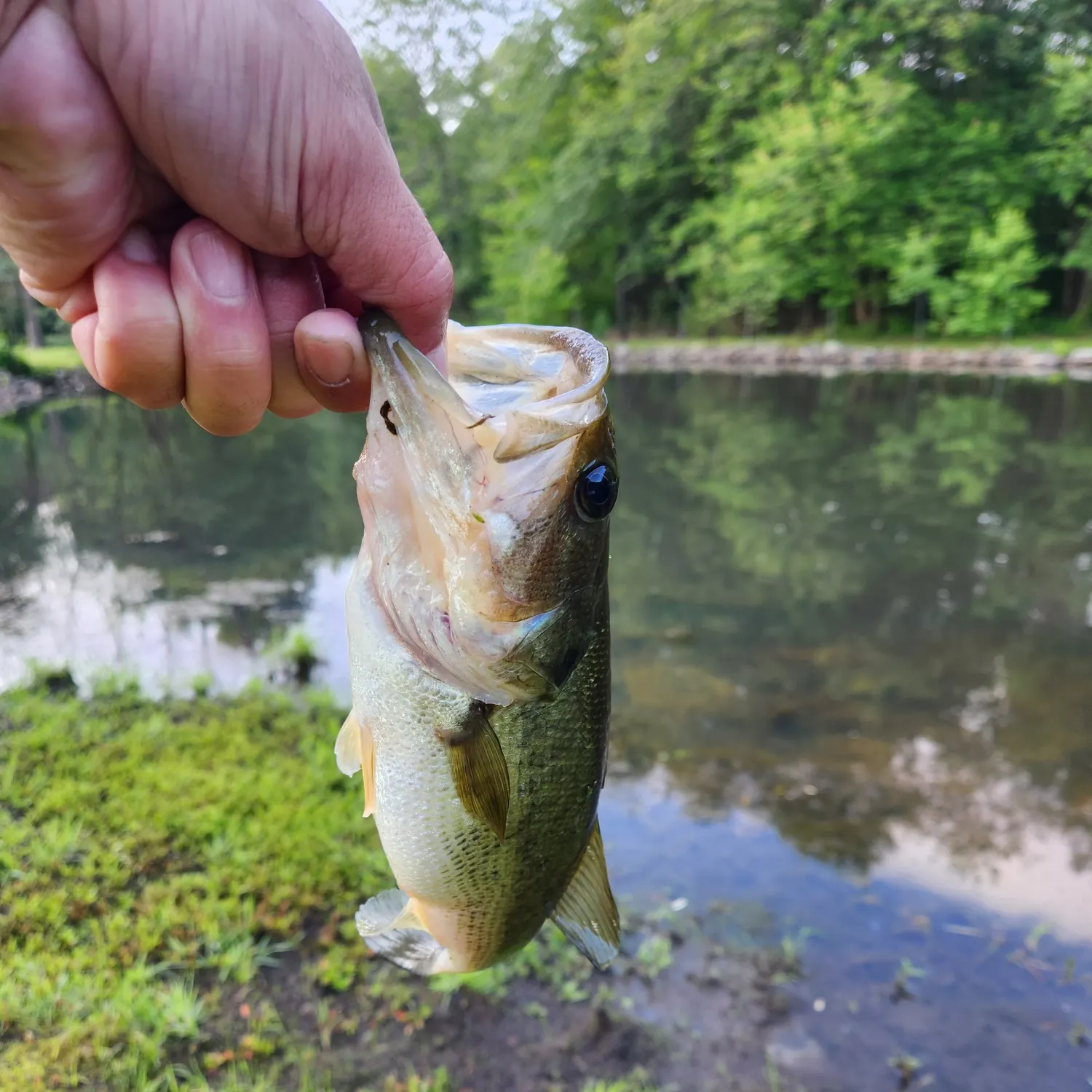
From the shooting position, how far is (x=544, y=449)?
4.50ft

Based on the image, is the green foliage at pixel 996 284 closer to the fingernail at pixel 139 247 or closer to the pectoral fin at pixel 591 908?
the pectoral fin at pixel 591 908

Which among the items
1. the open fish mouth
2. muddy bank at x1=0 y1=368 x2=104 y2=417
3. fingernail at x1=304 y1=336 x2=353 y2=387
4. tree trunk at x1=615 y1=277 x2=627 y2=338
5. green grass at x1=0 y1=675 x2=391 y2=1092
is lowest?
green grass at x1=0 y1=675 x2=391 y2=1092

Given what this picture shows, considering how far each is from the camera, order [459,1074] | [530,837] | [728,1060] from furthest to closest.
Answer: [728,1060] → [459,1074] → [530,837]

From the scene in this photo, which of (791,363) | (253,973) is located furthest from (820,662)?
(791,363)

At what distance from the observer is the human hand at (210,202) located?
3.74 ft

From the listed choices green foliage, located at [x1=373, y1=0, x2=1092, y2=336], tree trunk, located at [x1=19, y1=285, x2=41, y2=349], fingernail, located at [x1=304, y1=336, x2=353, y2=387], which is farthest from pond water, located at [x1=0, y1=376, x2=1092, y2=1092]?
tree trunk, located at [x1=19, y1=285, x2=41, y2=349]

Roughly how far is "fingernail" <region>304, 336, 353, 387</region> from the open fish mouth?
0.17 feet

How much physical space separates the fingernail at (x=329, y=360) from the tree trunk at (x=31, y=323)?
112 feet

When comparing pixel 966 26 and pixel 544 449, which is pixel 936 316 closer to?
pixel 966 26

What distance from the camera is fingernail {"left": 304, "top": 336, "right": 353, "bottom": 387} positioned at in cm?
Answer: 140

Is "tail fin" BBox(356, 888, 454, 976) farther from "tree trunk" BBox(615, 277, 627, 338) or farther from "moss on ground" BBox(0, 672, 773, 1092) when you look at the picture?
Answer: "tree trunk" BBox(615, 277, 627, 338)

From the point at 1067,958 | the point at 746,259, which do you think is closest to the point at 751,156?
the point at 746,259

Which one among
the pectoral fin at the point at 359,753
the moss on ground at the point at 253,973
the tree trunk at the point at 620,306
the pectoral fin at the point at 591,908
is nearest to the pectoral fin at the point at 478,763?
the pectoral fin at the point at 359,753

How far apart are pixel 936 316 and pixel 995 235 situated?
3.18 m
